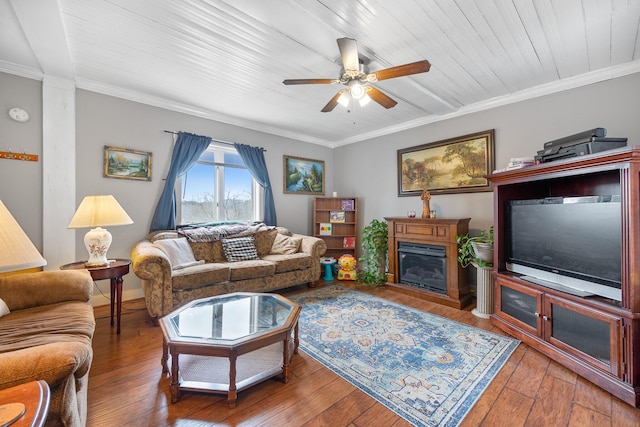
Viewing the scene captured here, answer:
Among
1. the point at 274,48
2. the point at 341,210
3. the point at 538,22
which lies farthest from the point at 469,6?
the point at 341,210

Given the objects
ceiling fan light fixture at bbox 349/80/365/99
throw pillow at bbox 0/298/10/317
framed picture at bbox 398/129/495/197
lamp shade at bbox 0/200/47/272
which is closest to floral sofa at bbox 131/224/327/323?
throw pillow at bbox 0/298/10/317

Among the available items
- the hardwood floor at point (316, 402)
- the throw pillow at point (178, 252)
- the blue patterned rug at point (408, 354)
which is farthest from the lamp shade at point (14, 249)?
the throw pillow at point (178, 252)

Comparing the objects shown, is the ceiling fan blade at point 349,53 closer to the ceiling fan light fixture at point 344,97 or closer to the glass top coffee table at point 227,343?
the ceiling fan light fixture at point 344,97

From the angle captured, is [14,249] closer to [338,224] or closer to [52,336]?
[52,336]

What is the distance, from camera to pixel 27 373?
0.94 metres

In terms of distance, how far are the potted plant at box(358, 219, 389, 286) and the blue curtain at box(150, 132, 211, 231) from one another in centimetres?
280

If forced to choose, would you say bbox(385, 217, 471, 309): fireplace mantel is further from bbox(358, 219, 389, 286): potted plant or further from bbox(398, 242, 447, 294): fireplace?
bbox(358, 219, 389, 286): potted plant

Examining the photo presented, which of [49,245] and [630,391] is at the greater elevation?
[49,245]

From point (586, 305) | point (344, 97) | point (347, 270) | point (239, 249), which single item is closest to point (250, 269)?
point (239, 249)

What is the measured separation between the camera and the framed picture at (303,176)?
15.7 feet

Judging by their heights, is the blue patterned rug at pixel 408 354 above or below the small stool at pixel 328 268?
below

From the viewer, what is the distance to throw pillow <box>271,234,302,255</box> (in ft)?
12.9

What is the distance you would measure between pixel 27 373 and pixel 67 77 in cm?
318

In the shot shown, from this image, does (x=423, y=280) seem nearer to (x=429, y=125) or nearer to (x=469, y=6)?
(x=429, y=125)
